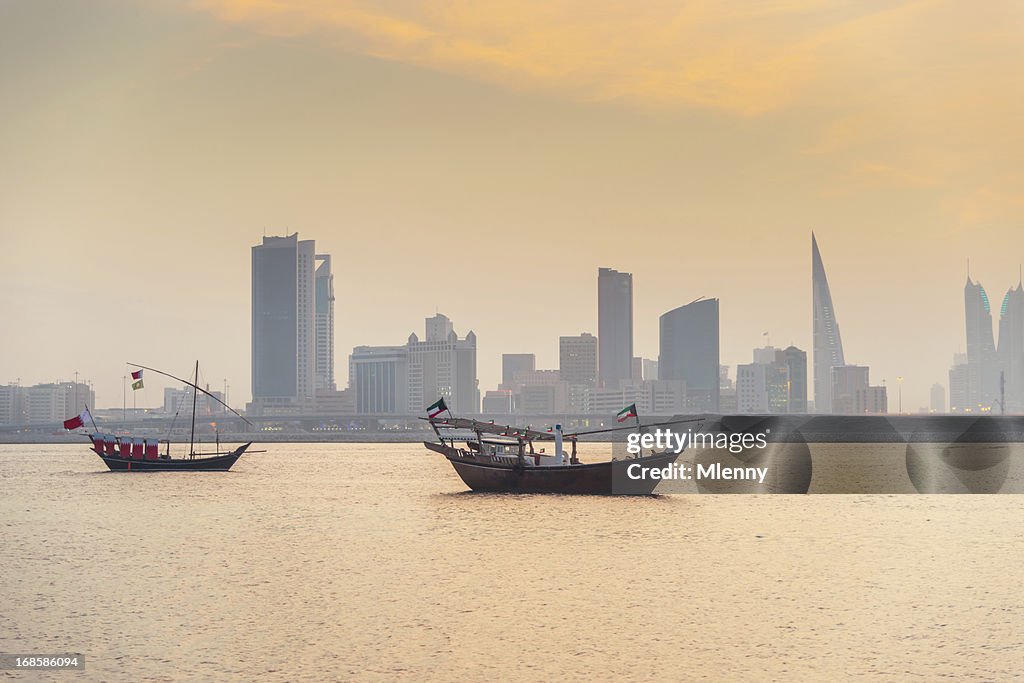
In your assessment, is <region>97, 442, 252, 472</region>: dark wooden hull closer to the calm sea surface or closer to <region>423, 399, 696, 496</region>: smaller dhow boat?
the calm sea surface

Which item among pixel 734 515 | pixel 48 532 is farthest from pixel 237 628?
pixel 734 515

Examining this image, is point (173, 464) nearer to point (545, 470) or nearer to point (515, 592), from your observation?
point (545, 470)

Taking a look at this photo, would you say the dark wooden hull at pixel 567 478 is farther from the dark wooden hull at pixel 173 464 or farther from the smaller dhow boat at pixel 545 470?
the dark wooden hull at pixel 173 464

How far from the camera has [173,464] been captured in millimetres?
135750

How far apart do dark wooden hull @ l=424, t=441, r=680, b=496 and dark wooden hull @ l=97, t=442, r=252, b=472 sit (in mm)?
55347

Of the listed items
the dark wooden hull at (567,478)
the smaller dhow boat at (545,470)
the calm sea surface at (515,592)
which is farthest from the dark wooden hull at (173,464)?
the dark wooden hull at (567,478)

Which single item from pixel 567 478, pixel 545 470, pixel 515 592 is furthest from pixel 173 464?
pixel 515 592

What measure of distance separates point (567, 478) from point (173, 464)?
65.2 metres

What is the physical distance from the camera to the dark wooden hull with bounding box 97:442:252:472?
5354 inches

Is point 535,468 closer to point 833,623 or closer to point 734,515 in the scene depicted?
point 734,515

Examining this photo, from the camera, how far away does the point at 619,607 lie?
125 feet

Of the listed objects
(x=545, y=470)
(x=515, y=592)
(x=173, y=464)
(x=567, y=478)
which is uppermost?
(x=545, y=470)

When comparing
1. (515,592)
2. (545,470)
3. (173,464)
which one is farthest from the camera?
(173,464)

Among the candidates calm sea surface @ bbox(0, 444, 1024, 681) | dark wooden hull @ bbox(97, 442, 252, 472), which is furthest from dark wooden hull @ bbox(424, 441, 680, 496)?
dark wooden hull @ bbox(97, 442, 252, 472)
